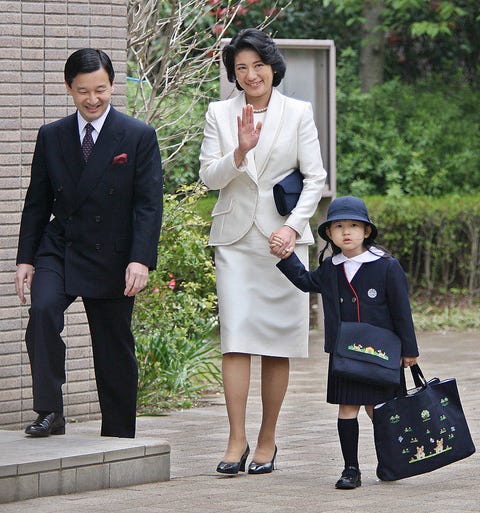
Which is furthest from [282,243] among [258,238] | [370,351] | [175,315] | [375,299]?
[175,315]

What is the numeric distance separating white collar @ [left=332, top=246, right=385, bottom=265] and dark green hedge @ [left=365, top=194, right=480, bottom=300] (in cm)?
779

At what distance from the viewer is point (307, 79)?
12.0 m

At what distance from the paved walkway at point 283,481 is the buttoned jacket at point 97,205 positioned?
917 mm

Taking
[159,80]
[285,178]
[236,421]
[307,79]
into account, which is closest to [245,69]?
[285,178]

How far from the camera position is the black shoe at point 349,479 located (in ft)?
18.2

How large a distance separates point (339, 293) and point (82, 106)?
134 cm

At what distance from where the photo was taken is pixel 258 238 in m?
6.02

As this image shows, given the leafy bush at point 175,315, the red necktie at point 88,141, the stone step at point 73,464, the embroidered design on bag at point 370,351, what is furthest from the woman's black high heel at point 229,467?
the leafy bush at point 175,315

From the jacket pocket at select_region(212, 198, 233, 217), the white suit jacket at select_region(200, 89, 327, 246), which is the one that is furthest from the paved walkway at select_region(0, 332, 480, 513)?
the jacket pocket at select_region(212, 198, 233, 217)

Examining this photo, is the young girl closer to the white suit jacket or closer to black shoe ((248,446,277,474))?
the white suit jacket

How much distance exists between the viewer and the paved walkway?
16.9 feet

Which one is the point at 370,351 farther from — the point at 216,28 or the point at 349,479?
the point at 216,28

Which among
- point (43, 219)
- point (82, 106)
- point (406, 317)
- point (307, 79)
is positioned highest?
point (307, 79)

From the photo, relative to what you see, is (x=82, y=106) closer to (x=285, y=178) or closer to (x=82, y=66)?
(x=82, y=66)
